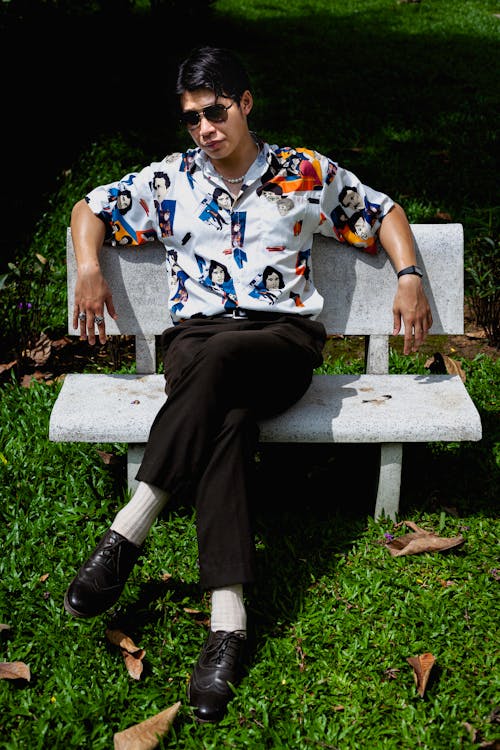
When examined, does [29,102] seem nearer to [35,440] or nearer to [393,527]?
[35,440]

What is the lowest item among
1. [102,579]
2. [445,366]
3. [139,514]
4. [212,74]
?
[102,579]

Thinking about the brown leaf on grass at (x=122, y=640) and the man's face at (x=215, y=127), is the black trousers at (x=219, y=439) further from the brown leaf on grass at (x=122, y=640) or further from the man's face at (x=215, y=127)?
the man's face at (x=215, y=127)

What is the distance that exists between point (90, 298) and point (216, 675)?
148 cm

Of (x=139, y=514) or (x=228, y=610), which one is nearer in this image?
(x=228, y=610)

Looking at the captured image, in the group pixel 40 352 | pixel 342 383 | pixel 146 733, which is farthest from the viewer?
pixel 40 352

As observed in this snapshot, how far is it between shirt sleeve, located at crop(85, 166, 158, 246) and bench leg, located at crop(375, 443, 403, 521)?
125 cm

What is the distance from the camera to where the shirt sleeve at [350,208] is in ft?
11.7

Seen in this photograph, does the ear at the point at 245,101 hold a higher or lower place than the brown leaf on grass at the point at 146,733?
higher

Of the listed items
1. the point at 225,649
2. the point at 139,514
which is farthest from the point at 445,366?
the point at 225,649

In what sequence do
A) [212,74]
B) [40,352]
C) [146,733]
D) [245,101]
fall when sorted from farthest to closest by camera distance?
[40,352] → [245,101] → [212,74] → [146,733]

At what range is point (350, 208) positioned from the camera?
11.8ft

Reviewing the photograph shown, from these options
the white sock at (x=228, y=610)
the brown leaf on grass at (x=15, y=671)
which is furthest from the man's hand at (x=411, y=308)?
the brown leaf on grass at (x=15, y=671)

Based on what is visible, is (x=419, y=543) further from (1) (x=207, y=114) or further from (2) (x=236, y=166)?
(1) (x=207, y=114)

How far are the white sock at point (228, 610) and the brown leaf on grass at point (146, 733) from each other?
287mm
